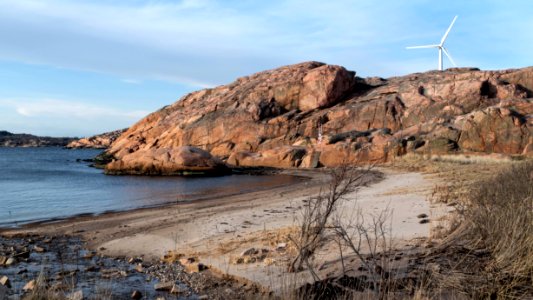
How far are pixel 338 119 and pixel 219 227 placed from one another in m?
34.8

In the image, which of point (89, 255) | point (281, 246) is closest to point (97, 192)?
point (89, 255)

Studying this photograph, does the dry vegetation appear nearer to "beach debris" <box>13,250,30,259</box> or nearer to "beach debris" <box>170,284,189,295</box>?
"beach debris" <box>170,284,189,295</box>

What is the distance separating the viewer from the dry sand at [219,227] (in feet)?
28.8

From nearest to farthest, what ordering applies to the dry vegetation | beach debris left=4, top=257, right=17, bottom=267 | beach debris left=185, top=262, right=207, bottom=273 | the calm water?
the dry vegetation < beach debris left=185, top=262, right=207, bottom=273 < beach debris left=4, top=257, right=17, bottom=267 < the calm water

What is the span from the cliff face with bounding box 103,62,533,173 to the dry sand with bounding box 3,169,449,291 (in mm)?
17691

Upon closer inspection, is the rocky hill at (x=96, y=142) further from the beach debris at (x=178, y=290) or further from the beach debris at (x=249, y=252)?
the beach debris at (x=178, y=290)

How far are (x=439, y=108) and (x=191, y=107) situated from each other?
93.8 ft

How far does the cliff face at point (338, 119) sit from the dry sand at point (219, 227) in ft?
58.0

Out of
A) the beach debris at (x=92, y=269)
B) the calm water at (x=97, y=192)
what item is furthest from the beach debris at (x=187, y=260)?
the calm water at (x=97, y=192)

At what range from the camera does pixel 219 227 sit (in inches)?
488

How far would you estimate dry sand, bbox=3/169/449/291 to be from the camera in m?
8.78

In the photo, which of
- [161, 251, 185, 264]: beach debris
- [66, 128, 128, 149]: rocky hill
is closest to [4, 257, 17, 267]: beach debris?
[161, 251, 185, 264]: beach debris

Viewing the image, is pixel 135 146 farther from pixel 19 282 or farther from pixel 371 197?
pixel 19 282

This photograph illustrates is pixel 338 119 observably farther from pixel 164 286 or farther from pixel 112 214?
pixel 164 286
